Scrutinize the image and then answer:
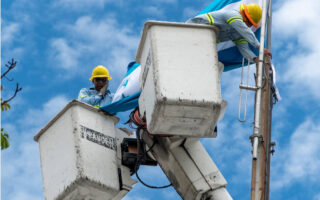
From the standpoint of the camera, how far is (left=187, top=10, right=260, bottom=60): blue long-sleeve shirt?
361 inches

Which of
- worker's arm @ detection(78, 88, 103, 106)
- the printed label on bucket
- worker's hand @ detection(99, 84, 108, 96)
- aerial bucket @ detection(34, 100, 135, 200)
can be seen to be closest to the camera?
aerial bucket @ detection(34, 100, 135, 200)

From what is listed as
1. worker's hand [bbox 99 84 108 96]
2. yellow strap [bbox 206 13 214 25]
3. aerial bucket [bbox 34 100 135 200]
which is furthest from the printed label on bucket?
worker's hand [bbox 99 84 108 96]

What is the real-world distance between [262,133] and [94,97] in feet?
11.2

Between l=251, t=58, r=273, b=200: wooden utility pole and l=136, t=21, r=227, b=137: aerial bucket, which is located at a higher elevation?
l=136, t=21, r=227, b=137: aerial bucket

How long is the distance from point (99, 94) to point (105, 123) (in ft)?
6.07

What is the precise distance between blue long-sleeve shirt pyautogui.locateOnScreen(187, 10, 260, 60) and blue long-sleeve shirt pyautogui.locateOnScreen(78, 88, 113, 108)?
2.25 metres

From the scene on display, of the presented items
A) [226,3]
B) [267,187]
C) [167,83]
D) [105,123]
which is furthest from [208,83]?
[226,3]

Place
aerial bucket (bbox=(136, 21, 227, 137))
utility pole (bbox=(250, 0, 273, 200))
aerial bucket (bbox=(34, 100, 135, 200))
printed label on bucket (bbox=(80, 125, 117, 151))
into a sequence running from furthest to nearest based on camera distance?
printed label on bucket (bbox=(80, 125, 117, 151)) < aerial bucket (bbox=(34, 100, 135, 200)) < utility pole (bbox=(250, 0, 273, 200)) < aerial bucket (bbox=(136, 21, 227, 137))

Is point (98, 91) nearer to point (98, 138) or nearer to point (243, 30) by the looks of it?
point (98, 138)

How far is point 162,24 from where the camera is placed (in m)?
8.27

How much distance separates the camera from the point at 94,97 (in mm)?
11094

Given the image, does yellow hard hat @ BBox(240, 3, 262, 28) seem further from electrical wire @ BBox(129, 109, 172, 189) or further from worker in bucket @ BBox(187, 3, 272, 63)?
electrical wire @ BBox(129, 109, 172, 189)

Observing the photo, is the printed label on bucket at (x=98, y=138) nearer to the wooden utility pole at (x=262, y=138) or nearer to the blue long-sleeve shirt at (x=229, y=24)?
the blue long-sleeve shirt at (x=229, y=24)

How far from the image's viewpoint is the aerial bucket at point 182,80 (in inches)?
309
